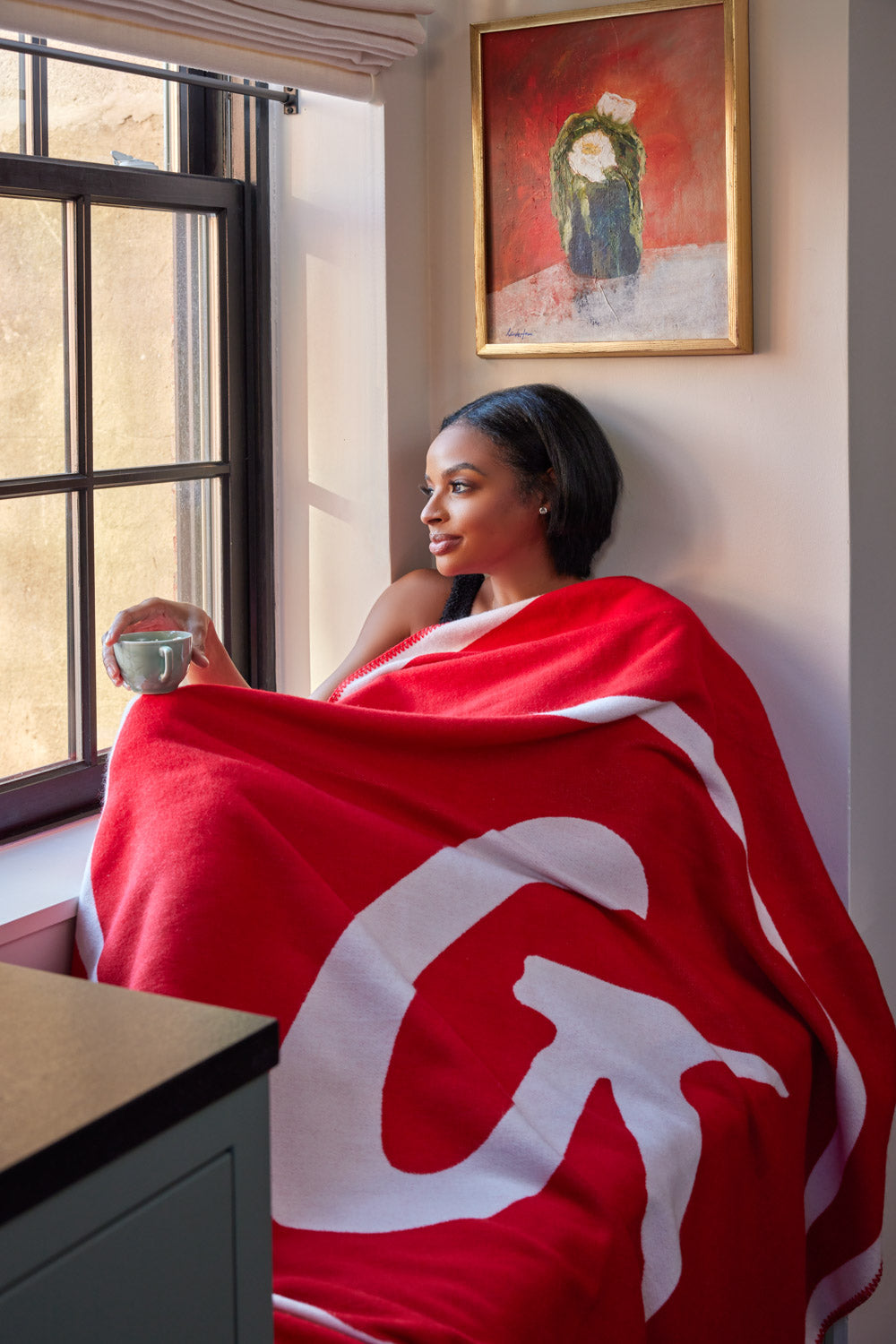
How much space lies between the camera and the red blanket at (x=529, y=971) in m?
1.24

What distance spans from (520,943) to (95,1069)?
940 mm

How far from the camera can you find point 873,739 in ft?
6.29

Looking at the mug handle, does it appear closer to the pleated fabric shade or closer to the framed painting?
the pleated fabric shade

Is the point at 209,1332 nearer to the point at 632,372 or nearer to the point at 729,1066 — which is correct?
the point at 729,1066

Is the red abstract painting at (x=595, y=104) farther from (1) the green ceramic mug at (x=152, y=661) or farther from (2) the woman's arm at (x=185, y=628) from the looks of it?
(1) the green ceramic mug at (x=152, y=661)

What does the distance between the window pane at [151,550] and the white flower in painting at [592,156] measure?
0.70 meters

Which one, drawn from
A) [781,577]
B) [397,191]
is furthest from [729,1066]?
[397,191]

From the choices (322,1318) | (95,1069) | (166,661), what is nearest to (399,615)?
(166,661)

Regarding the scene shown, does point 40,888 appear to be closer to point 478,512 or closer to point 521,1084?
point 521,1084

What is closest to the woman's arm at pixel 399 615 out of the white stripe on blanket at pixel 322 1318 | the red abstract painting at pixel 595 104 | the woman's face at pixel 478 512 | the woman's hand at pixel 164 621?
the woman's face at pixel 478 512

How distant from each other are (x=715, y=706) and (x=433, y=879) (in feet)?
1.63

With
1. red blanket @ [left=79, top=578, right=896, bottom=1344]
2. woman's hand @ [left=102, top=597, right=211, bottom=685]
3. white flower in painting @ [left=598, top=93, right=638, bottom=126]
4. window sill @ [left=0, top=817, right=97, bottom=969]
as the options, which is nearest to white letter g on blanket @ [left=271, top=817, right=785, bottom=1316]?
red blanket @ [left=79, top=578, right=896, bottom=1344]

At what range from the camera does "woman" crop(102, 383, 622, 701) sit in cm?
189

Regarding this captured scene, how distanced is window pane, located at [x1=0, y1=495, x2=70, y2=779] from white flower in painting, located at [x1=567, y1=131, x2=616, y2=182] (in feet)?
2.81
